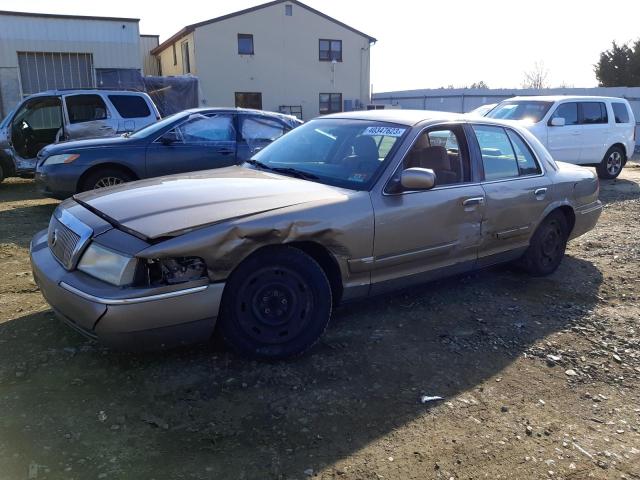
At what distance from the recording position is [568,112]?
37.5 ft

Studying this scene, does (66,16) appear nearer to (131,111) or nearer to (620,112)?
(131,111)

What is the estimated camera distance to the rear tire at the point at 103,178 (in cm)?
699

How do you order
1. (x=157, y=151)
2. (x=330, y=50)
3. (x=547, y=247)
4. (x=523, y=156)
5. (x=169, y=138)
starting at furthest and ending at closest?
(x=330, y=50) → (x=169, y=138) → (x=157, y=151) → (x=547, y=247) → (x=523, y=156)

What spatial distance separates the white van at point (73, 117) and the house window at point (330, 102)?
2144cm

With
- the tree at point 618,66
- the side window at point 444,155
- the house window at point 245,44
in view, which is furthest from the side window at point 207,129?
the tree at point 618,66

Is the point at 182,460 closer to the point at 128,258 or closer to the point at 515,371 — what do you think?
the point at 128,258

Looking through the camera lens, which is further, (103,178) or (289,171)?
(103,178)

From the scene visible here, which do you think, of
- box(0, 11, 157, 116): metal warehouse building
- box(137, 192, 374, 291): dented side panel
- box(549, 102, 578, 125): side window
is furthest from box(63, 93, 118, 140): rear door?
box(0, 11, 157, 116): metal warehouse building

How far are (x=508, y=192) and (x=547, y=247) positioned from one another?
100 centimetres

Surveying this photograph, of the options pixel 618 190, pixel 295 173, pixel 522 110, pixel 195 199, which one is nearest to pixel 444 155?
pixel 295 173

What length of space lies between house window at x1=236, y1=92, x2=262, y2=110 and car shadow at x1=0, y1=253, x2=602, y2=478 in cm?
2653

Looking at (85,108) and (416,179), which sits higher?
(85,108)

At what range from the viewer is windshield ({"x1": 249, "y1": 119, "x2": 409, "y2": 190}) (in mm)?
3910

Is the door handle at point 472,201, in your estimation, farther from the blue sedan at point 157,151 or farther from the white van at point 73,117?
the white van at point 73,117
